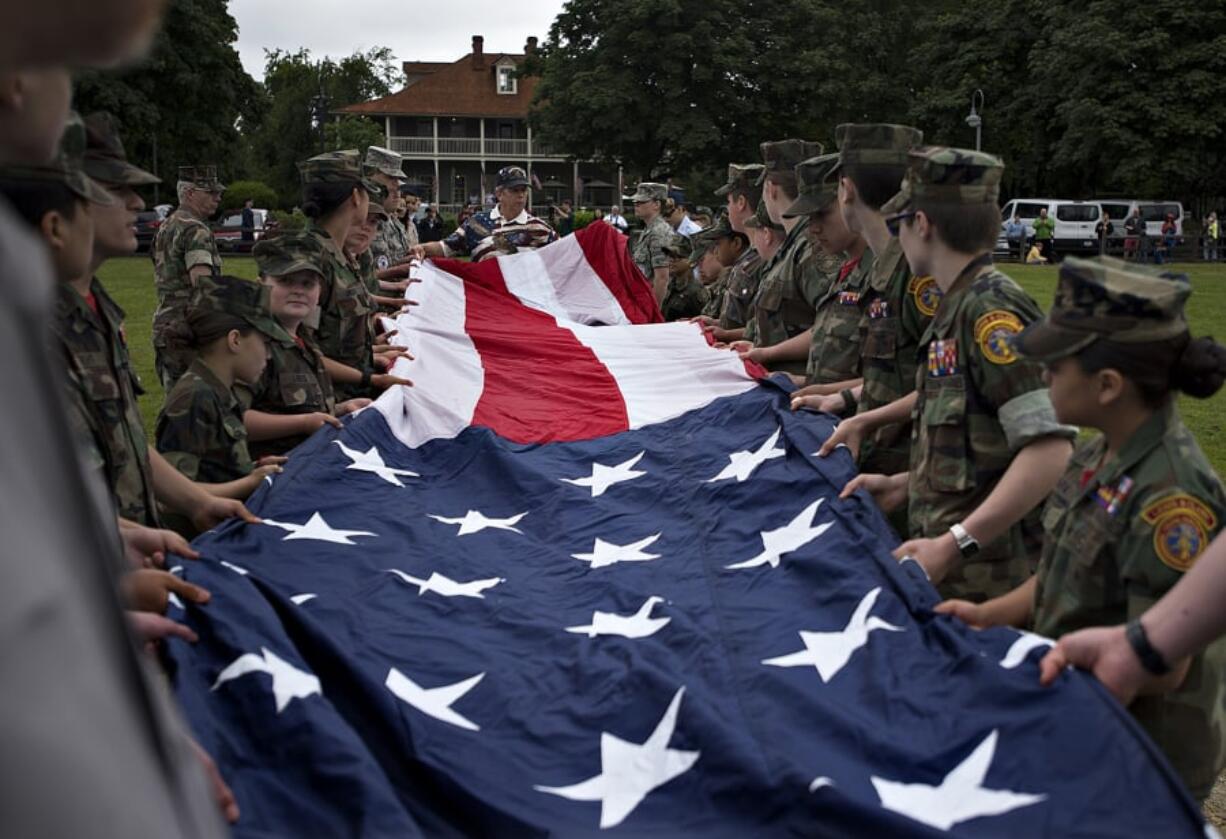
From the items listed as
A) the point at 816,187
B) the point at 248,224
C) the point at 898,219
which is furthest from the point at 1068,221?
the point at 898,219

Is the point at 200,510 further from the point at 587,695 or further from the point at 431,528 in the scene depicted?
the point at 587,695

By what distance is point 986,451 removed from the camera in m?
3.29

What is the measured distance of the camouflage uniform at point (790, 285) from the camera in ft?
18.6

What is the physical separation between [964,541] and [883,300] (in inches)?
53.0

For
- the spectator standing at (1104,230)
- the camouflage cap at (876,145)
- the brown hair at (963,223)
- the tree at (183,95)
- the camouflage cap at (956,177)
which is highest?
the tree at (183,95)

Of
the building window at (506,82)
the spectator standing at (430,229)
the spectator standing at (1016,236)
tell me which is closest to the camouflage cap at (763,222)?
the spectator standing at (430,229)

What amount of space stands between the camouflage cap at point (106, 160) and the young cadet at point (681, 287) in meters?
6.47

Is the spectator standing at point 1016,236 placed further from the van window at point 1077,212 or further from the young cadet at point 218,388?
the young cadet at point 218,388

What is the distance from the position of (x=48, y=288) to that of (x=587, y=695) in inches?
84.3

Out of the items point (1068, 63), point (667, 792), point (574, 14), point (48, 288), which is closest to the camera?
point (48, 288)

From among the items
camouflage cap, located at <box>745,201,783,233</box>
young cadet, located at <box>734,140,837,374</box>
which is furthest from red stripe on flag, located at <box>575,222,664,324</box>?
young cadet, located at <box>734,140,837,374</box>

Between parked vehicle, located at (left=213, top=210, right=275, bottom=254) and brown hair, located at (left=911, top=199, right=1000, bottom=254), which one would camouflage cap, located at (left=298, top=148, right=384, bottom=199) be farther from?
parked vehicle, located at (left=213, top=210, right=275, bottom=254)

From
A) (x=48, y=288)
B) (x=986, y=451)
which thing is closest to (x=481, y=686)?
(x=986, y=451)

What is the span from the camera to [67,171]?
2533 mm
